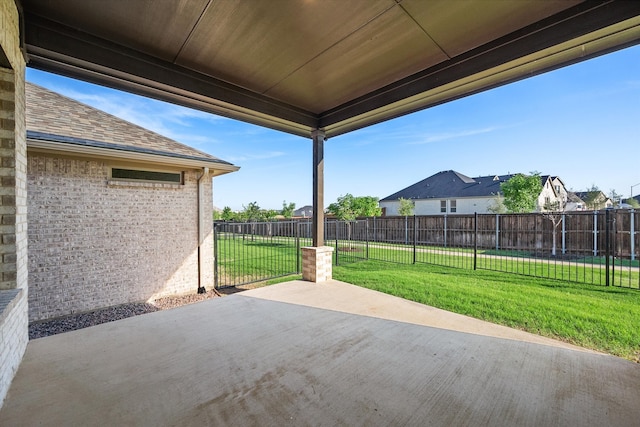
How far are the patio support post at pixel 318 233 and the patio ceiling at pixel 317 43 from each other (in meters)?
1.53

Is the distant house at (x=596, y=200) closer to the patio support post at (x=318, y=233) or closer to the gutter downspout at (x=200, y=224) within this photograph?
the patio support post at (x=318, y=233)

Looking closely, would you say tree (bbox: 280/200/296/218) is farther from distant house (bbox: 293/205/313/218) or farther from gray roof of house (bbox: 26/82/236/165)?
gray roof of house (bbox: 26/82/236/165)

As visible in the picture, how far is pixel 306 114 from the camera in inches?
180

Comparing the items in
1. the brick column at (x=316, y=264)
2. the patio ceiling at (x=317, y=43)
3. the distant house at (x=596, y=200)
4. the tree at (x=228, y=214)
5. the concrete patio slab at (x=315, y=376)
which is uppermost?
the patio ceiling at (x=317, y=43)

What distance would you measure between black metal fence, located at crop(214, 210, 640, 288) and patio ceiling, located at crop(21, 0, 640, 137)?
3.55 metres

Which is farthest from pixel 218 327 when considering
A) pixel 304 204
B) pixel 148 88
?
pixel 304 204

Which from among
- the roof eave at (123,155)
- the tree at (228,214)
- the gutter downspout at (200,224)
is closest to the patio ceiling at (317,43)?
the roof eave at (123,155)

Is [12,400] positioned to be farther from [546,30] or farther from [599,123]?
[599,123]

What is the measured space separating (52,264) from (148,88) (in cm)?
381

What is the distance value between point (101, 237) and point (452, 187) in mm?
21270

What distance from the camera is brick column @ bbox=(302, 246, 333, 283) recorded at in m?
5.28

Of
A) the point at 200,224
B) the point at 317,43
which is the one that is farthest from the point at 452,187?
the point at 317,43

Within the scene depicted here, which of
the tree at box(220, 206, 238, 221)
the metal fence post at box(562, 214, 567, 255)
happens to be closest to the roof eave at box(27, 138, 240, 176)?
the metal fence post at box(562, 214, 567, 255)

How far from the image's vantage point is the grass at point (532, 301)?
3285 millimetres
